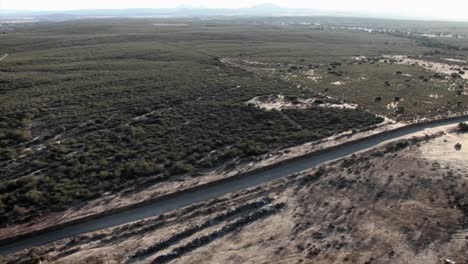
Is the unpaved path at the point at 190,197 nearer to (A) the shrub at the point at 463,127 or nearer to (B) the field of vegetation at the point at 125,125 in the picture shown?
(B) the field of vegetation at the point at 125,125

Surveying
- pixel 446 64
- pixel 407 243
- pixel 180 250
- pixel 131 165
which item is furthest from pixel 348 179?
pixel 446 64

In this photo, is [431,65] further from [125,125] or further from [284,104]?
[125,125]

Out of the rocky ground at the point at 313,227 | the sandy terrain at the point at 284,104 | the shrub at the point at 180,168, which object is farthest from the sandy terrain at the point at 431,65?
the shrub at the point at 180,168

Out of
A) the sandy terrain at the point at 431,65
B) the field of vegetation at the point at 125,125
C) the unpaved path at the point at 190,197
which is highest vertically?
the sandy terrain at the point at 431,65

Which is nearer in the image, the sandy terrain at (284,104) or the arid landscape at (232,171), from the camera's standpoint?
the arid landscape at (232,171)

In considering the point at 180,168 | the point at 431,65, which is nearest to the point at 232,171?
the point at 180,168

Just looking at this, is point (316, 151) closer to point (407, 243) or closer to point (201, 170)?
point (201, 170)
